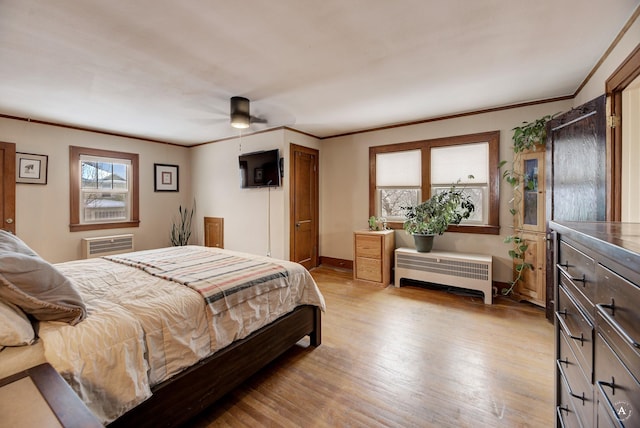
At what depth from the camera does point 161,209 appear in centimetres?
547

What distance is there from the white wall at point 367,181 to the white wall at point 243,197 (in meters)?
0.66

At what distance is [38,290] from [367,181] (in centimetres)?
417

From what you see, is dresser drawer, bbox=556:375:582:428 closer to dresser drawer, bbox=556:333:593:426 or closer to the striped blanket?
dresser drawer, bbox=556:333:593:426

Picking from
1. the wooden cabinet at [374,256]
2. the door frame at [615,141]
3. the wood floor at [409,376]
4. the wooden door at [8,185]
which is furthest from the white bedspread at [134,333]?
the wooden door at [8,185]

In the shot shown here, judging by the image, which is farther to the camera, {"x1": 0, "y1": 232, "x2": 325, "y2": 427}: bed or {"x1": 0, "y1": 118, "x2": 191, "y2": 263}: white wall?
{"x1": 0, "y1": 118, "x2": 191, "y2": 263}: white wall

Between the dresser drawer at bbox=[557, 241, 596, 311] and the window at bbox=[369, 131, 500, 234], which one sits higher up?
the window at bbox=[369, 131, 500, 234]

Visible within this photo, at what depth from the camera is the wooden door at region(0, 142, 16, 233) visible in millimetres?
3654

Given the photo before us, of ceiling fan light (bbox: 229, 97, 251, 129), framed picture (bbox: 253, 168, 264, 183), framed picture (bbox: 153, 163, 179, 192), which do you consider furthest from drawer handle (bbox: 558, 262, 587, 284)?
framed picture (bbox: 153, 163, 179, 192)

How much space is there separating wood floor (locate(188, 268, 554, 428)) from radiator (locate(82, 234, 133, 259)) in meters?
3.94

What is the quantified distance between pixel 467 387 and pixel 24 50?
13.7 feet

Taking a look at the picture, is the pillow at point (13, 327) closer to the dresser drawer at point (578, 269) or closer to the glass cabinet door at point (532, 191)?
the dresser drawer at point (578, 269)

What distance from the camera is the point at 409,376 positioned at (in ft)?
6.61

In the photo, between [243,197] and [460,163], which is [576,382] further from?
[243,197]

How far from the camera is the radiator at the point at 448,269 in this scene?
135 inches
